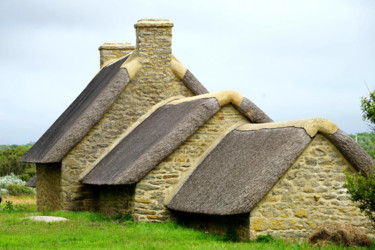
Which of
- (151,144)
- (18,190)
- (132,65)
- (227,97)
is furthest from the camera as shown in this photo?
(18,190)

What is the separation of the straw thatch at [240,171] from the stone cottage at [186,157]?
0.11ft

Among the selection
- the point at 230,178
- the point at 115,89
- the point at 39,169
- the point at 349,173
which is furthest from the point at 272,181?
the point at 39,169

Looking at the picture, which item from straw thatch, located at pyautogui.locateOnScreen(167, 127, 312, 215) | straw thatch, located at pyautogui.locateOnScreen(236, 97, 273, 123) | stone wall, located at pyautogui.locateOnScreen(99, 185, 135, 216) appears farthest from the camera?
straw thatch, located at pyautogui.locateOnScreen(236, 97, 273, 123)

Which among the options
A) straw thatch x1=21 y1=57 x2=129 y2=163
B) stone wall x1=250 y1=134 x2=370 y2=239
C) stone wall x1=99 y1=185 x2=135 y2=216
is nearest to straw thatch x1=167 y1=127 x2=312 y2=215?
stone wall x1=250 y1=134 x2=370 y2=239

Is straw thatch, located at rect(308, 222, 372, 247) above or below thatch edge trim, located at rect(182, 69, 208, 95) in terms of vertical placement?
below

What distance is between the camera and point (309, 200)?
552 inches

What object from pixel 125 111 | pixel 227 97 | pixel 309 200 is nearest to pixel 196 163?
pixel 227 97

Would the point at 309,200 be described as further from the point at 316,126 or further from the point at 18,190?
the point at 18,190

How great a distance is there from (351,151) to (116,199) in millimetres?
6976

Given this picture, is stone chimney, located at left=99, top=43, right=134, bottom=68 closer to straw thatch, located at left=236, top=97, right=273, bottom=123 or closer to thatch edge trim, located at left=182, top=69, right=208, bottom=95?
thatch edge trim, located at left=182, top=69, right=208, bottom=95

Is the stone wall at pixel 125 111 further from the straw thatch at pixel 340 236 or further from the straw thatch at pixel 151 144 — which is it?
the straw thatch at pixel 340 236

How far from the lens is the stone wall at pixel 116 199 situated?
1664 cm

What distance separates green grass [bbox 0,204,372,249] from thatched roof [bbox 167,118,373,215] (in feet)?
2.35

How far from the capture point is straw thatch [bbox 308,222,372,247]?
42.7 ft
